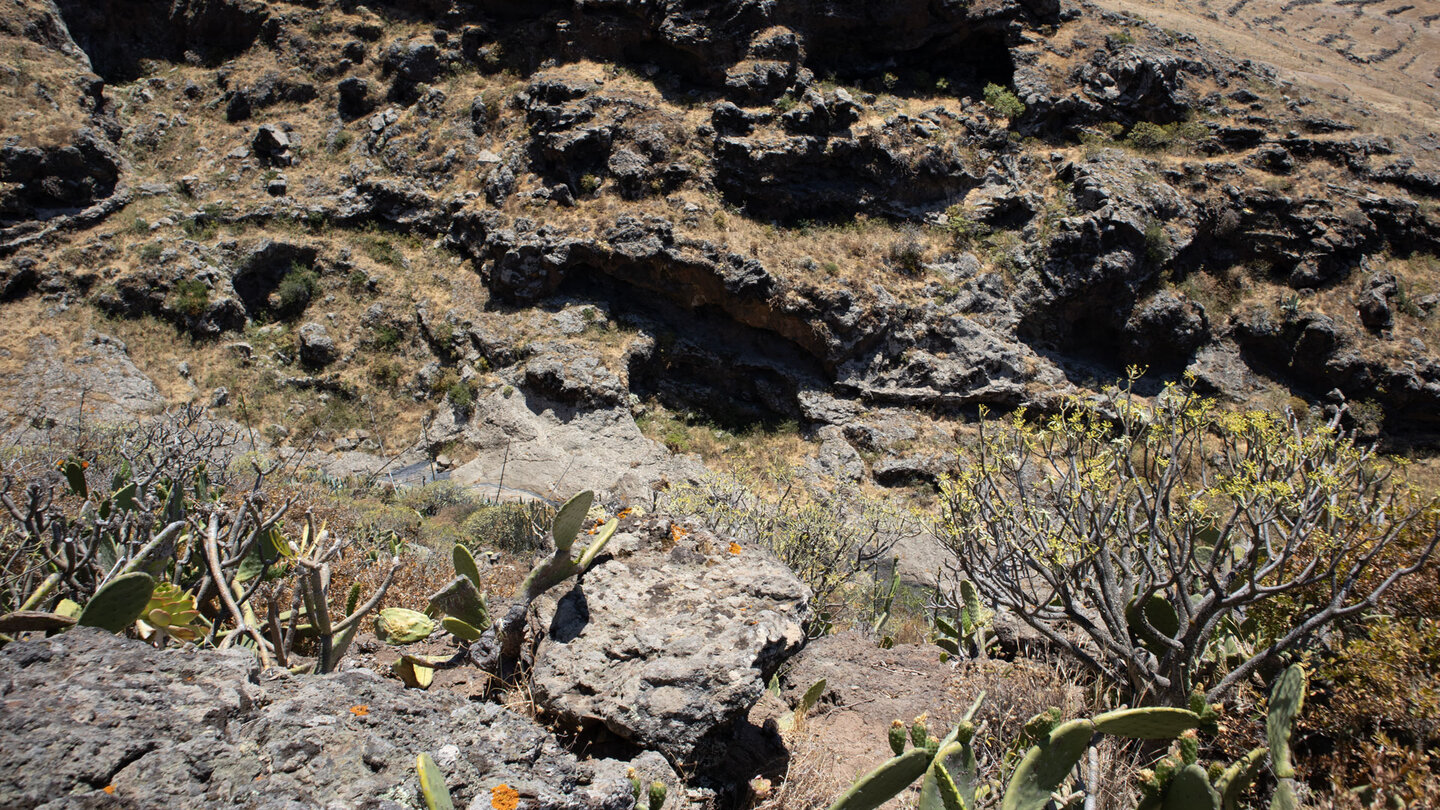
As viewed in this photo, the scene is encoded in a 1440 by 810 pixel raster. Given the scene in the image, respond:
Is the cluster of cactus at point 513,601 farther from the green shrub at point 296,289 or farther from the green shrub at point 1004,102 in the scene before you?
the green shrub at point 1004,102

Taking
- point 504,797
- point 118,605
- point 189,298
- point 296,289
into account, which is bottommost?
point 296,289

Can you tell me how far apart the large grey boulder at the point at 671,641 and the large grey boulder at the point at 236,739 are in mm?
489

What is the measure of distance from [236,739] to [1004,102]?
22.5 metres

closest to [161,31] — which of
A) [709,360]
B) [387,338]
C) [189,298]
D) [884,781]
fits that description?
[189,298]

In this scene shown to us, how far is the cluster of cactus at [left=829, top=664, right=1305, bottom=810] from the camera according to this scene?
2139 mm

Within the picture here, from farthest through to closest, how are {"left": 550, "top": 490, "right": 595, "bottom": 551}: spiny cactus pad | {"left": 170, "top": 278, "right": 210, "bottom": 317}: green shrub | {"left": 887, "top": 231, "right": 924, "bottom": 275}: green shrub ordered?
{"left": 887, "top": 231, "right": 924, "bottom": 275}: green shrub < {"left": 170, "top": 278, "right": 210, "bottom": 317}: green shrub < {"left": 550, "top": 490, "right": 595, "bottom": 551}: spiny cactus pad

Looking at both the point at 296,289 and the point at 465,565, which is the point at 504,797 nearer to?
the point at 465,565

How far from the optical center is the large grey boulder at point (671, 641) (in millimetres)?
2646

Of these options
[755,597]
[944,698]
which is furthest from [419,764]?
[944,698]

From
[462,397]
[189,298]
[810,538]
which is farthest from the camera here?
[189,298]

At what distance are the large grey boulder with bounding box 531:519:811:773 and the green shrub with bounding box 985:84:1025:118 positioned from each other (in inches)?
800

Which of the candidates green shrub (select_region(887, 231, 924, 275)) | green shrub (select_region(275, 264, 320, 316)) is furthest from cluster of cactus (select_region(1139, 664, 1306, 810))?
green shrub (select_region(275, 264, 320, 316))

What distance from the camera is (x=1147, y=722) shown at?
2451 mm

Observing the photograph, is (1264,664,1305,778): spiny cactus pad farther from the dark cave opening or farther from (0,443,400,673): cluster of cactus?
the dark cave opening
